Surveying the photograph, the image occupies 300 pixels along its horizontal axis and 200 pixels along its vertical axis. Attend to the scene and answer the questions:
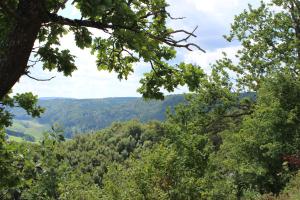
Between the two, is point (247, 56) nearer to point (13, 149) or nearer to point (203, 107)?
point (203, 107)

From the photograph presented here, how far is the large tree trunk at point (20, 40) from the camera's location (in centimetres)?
638

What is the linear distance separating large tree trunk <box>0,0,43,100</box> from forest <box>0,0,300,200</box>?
16 millimetres

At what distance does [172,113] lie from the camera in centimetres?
3912

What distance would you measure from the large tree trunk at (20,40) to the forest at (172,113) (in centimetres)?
2

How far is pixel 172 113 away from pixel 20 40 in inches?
1299

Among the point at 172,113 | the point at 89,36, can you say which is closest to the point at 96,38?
the point at 89,36

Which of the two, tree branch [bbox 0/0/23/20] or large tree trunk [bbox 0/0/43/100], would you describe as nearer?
A: tree branch [bbox 0/0/23/20]

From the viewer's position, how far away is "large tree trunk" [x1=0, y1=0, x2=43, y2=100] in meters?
Result: 6.38

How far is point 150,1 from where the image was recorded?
8281 millimetres

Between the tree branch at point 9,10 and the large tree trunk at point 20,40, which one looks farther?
the large tree trunk at point 20,40

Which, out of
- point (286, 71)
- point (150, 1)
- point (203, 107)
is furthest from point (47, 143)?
point (203, 107)

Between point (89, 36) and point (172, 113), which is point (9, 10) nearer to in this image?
point (89, 36)

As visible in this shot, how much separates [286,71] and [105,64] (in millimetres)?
29175

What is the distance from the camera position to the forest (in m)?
6.64
